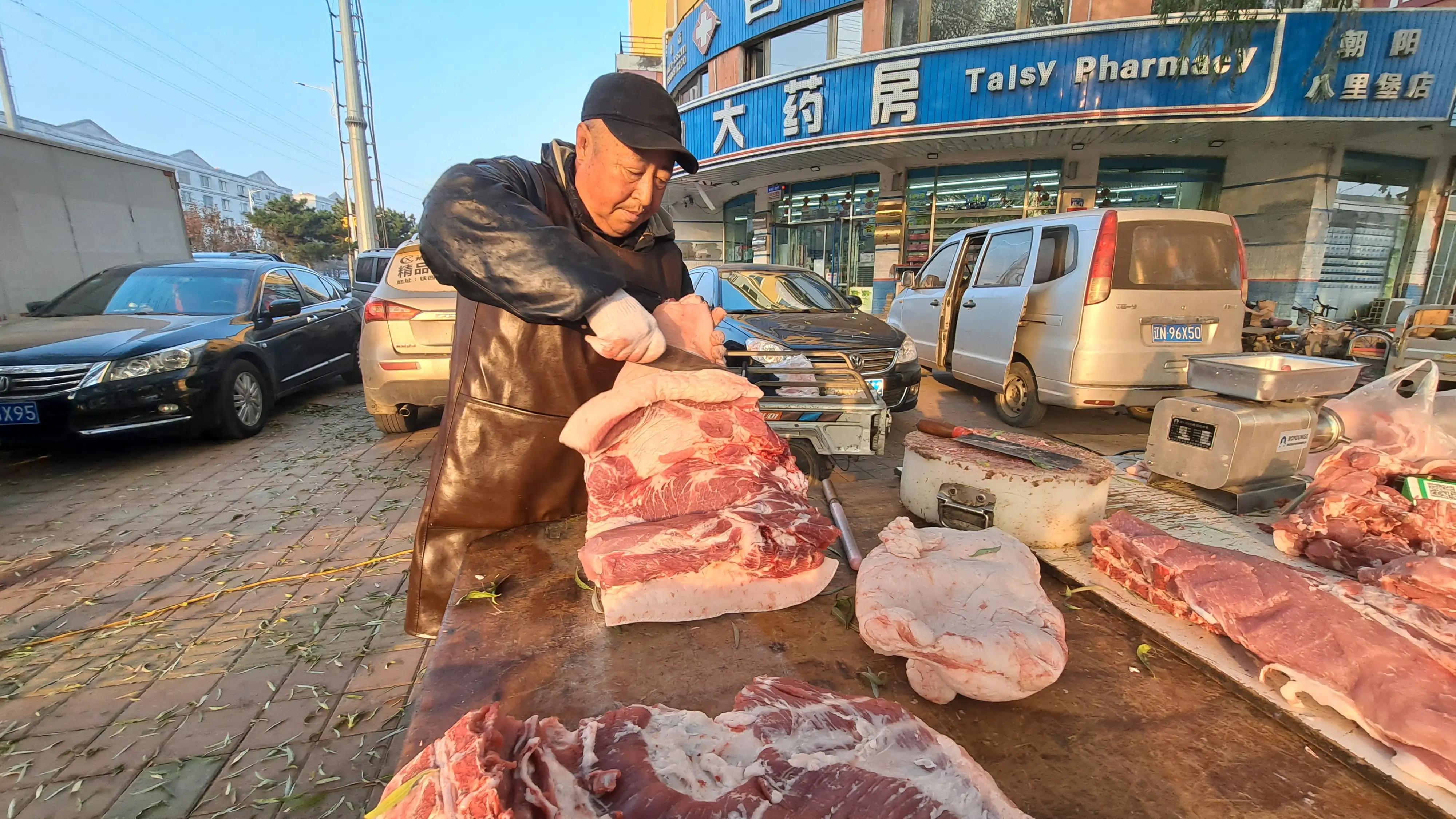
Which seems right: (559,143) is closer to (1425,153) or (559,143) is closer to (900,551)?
(900,551)

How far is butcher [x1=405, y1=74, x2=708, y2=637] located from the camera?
5.11ft

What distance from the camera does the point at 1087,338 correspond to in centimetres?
559

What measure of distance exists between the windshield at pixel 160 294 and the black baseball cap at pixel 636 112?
286 inches

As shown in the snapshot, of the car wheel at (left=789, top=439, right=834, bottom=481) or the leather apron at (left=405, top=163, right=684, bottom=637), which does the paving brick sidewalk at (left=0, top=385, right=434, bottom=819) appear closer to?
the leather apron at (left=405, top=163, right=684, bottom=637)

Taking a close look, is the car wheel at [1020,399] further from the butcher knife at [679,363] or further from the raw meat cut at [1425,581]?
the butcher knife at [679,363]

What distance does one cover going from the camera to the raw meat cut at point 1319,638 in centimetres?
115

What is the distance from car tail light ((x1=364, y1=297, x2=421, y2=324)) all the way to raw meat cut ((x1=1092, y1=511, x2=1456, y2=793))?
6.03 meters

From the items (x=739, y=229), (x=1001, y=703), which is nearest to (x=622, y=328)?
(x=1001, y=703)

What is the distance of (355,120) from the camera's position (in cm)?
1564

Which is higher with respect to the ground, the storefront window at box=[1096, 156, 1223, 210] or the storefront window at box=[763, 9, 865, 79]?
the storefront window at box=[763, 9, 865, 79]

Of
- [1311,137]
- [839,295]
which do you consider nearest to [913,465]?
[839,295]

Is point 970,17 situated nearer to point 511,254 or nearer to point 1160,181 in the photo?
point 1160,181

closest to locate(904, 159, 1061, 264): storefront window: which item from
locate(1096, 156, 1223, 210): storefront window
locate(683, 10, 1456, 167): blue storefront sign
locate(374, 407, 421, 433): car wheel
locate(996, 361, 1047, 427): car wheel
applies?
locate(1096, 156, 1223, 210): storefront window

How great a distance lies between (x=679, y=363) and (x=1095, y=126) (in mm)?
12341
